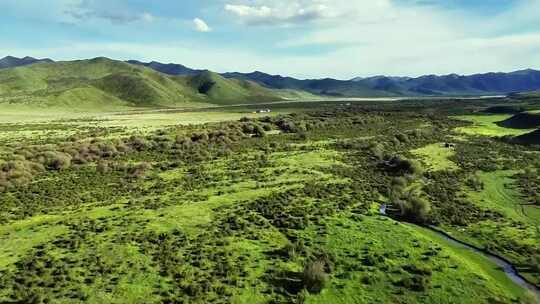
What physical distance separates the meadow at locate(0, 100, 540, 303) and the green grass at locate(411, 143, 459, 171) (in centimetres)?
59

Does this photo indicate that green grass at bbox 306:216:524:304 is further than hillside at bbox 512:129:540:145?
No

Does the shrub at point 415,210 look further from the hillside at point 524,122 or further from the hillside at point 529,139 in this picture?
the hillside at point 524,122

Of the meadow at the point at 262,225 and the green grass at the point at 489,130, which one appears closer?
the meadow at the point at 262,225

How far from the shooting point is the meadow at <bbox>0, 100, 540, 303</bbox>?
34.1 m

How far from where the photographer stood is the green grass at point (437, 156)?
257ft

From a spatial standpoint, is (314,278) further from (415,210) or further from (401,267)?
Result: (415,210)

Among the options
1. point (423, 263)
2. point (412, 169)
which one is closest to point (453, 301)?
point (423, 263)

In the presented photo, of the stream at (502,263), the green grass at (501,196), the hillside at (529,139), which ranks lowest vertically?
the stream at (502,263)

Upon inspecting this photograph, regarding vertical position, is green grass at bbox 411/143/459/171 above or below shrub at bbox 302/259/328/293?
below

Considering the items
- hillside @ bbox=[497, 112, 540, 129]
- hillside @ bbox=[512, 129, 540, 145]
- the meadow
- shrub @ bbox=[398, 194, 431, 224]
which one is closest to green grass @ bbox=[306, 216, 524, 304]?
the meadow

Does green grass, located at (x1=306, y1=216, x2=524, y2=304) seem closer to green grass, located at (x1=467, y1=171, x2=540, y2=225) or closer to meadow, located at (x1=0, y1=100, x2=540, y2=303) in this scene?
meadow, located at (x1=0, y1=100, x2=540, y2=303)

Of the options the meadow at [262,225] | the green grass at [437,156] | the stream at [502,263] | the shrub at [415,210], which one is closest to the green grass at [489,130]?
the green grass at [437,156]

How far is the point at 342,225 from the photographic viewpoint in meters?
47.4

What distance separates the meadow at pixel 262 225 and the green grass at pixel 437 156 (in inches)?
23.4
